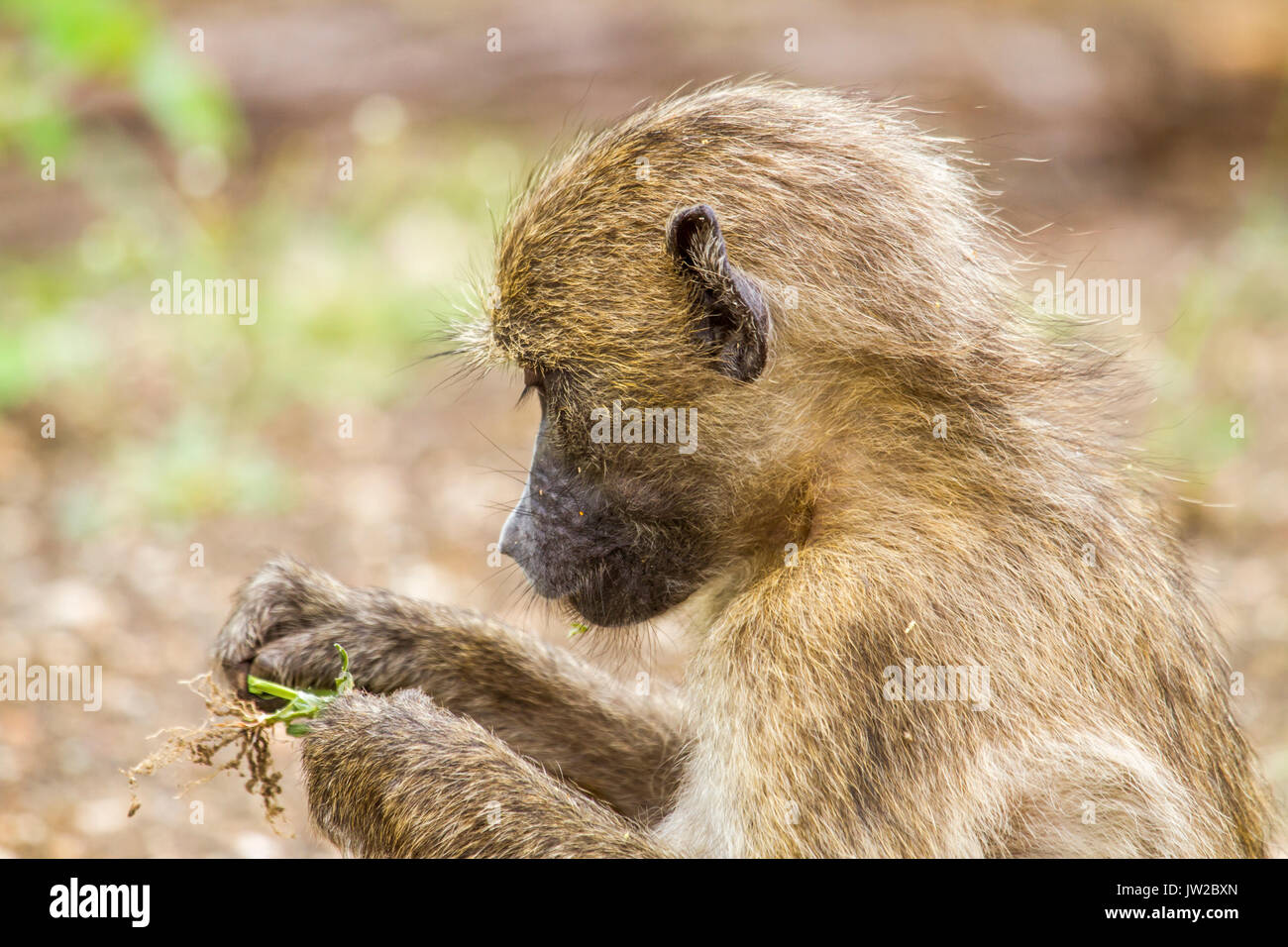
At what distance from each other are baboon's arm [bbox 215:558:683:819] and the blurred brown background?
23cm

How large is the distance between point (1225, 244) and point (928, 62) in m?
2.87

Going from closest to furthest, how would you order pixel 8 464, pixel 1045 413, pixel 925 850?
pixel 925 850
pixel 1045 413
pixel 8 464

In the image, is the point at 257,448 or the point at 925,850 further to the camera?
the point at 257,448

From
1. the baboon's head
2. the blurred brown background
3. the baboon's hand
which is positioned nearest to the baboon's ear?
the baboon's head

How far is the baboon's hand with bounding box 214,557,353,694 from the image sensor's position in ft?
14.5

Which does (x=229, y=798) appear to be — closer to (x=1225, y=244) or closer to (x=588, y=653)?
(x=588, y=653)

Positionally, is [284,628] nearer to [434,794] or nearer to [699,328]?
[434,794]

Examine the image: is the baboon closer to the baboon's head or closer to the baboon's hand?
the baboon's head

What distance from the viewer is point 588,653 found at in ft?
15.6

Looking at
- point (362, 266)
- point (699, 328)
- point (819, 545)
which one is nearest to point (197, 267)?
point (362, 266)

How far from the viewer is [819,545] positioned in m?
3.68

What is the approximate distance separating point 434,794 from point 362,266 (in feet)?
22.6

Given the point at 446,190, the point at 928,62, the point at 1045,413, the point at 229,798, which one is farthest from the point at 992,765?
the point at 928,62

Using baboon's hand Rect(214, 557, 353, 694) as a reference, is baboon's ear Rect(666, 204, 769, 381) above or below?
above
